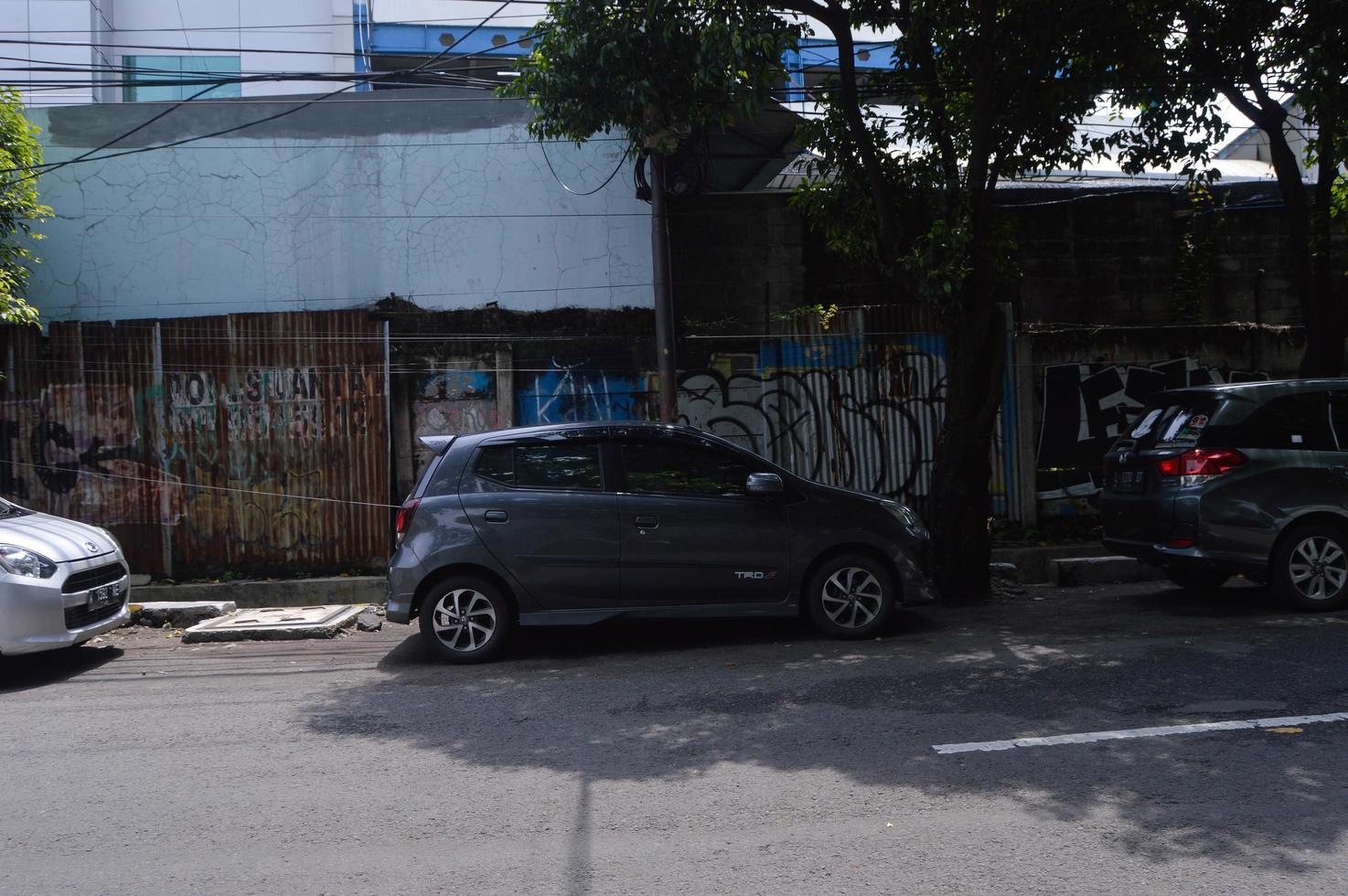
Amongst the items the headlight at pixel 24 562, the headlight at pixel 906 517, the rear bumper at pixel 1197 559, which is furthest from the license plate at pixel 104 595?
the rear bumper at pixel 1197 559

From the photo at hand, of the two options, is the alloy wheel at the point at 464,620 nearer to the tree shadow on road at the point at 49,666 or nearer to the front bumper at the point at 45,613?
the front bumper at the point at 45,613

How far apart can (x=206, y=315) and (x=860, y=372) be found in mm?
7413

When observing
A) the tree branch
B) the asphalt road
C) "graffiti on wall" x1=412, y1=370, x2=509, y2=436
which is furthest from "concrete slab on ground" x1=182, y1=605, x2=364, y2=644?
the tree branch

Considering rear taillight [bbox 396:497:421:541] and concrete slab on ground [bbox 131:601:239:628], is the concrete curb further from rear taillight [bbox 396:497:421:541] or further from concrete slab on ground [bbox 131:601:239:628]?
rear taillight [bbox 396:497:421:541]

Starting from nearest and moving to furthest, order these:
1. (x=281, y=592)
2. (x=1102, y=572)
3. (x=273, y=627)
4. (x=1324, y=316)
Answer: (x=273, y=627) → (x=1102, y=572) → (x=281, y=592) → (x=1324, y=316)

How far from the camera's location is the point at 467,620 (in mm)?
7344

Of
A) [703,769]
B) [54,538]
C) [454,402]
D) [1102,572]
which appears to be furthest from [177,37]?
[703,769]

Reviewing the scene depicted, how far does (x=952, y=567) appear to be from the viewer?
30.6 feet

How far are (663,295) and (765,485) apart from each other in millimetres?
3200

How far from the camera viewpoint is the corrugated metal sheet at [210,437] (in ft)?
36.7

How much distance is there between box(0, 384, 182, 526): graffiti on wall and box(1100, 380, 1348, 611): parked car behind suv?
31.9 ft

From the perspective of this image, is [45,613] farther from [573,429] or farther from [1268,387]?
[1268,387]

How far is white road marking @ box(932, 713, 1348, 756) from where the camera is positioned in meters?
5.03

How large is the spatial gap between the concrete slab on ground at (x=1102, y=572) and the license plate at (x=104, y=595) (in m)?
8.44
